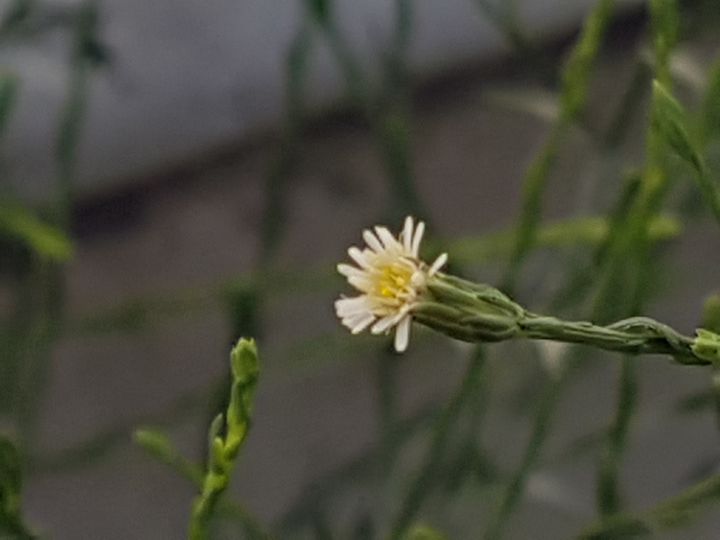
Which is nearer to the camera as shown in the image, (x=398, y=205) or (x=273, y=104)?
(x=398, y=205)

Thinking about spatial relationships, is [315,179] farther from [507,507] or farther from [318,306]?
[507,507]

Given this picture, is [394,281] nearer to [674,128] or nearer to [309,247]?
[674,128]

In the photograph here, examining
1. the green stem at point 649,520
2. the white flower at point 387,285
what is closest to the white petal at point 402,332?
the white flower at point 387,285

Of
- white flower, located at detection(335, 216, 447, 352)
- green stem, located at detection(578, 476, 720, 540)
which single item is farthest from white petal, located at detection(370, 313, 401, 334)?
green stem, located at detection(578, 476, 720, 540)

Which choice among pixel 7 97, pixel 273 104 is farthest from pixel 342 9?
pixel 7 97

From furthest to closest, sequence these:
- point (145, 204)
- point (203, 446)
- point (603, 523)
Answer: point (145, 204)
point (203, 446)
point (603, 523)

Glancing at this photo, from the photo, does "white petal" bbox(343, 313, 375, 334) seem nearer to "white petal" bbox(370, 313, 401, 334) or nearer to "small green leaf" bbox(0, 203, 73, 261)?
"white petal" bbox(370, 313, 401, 334)
